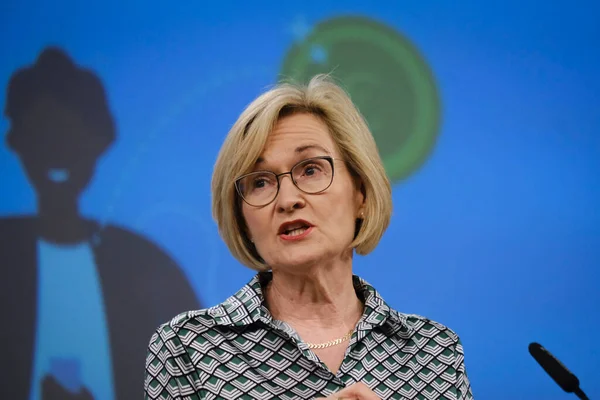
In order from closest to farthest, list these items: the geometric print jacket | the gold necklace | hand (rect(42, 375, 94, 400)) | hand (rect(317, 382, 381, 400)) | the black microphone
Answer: the black microphone → hand (rect(317, 382, 381, 400)) → the geometric print jacket → the gold necklace → hand (rect(42, 375, 94, 400))

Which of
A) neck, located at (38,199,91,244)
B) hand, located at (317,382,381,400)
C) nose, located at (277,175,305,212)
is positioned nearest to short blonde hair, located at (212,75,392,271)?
nose, located at (277,175,305,212)

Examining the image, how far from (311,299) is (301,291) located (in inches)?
1.2

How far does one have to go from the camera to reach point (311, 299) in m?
1.88

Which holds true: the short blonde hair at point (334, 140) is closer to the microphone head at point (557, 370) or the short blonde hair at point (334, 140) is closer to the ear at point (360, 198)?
the ear at point (360, 198)

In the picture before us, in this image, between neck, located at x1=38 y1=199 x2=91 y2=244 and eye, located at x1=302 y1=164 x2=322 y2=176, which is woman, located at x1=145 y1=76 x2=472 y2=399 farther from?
neck, located at x1=38 y1=199 x2=91 y2=244

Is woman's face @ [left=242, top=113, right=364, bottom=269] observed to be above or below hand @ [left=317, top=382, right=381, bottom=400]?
above

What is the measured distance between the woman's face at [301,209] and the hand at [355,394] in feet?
1.03

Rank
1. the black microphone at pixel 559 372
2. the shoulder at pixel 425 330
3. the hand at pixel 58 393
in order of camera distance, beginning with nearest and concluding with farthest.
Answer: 1. the black microphone at pixel 559 372
2. the shoulder at pixel 425 330
3. the hand at pixel 58 393

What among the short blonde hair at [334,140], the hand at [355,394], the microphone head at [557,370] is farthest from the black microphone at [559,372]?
the short blonde hair at [334,140]

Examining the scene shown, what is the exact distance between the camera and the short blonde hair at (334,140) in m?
1.88

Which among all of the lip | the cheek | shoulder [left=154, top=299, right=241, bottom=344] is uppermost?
the cheek

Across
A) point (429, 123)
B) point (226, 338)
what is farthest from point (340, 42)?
point (226, 338)

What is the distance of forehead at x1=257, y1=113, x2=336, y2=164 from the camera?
1.85 metres

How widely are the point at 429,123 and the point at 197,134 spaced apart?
0.74 m
